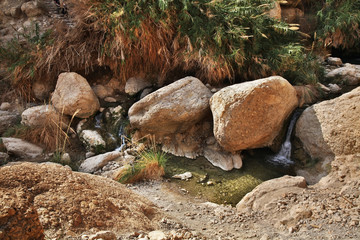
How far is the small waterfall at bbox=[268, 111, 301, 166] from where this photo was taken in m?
3.88

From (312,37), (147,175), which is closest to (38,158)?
(147,175)

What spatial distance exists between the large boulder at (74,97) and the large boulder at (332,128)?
3288 millimetres

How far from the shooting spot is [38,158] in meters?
4.18

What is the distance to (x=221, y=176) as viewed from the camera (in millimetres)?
A: 3711

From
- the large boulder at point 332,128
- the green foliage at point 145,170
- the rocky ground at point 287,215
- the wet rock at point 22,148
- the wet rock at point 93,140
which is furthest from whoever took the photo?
the wet rock at point 93,140

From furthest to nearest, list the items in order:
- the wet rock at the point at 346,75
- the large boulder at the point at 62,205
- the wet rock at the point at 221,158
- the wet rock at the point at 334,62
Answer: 1. the wet rock at the point at 334,62
2. the wet rock at the point at 346,75
3. the wet rock at the point at 221,158
4. the large boulder at the point at 62,205

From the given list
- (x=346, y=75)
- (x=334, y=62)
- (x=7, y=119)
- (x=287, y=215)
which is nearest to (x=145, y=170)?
(x=287, y=215)

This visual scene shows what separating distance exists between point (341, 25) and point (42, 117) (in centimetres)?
591

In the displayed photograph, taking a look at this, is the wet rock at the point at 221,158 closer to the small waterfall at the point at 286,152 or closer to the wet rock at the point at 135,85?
the small waterfall at the point at 286,152

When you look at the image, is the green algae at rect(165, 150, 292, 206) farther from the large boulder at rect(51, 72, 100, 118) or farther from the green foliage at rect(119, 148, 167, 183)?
the large boulder at rect(51, 72, 100, 118)

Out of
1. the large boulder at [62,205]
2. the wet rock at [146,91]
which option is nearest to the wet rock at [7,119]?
the wet rock at [146,91]

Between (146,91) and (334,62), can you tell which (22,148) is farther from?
(334,62)

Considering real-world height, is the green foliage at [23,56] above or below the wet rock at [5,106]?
above

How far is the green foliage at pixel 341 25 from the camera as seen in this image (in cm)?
566
